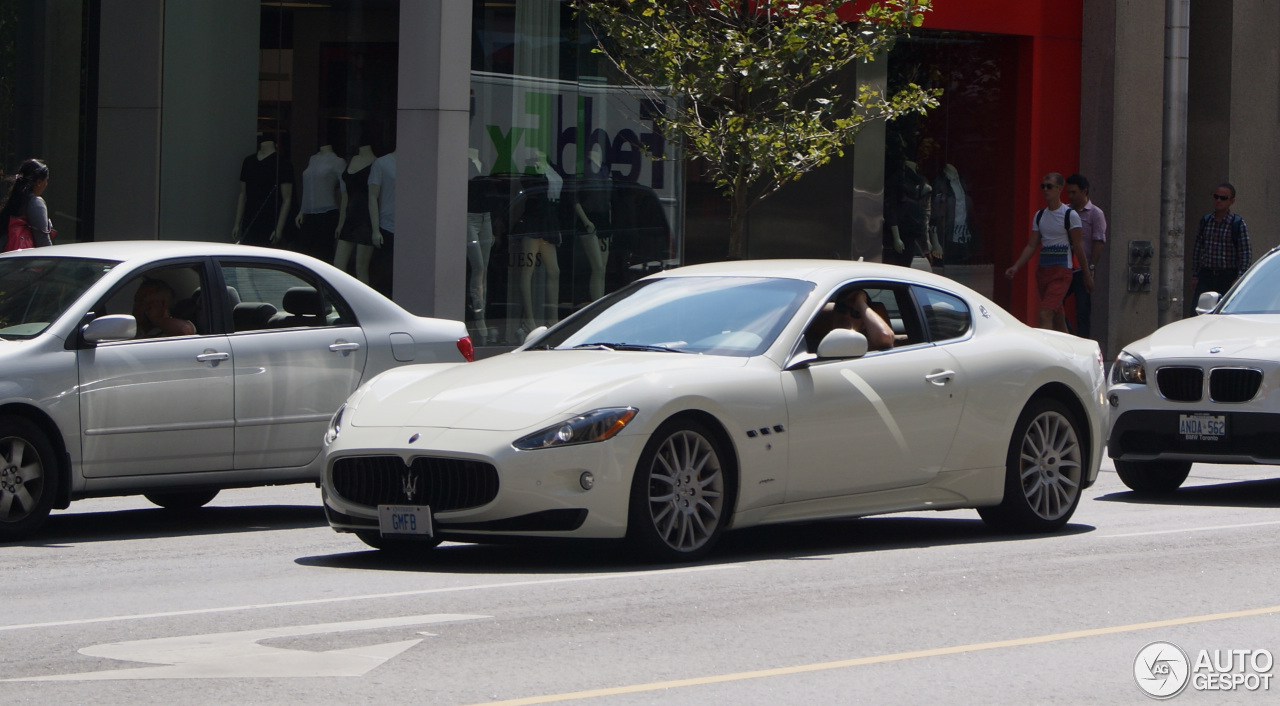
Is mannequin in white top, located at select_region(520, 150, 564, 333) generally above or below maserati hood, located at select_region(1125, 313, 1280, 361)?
above

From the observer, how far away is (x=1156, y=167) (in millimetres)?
25297

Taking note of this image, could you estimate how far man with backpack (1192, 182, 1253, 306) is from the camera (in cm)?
1977

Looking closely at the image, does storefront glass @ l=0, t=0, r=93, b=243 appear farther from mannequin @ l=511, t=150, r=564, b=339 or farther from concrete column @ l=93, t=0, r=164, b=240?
mannequin @ l=511, t=150, r=564, b=339

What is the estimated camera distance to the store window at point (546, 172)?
19.7 meters

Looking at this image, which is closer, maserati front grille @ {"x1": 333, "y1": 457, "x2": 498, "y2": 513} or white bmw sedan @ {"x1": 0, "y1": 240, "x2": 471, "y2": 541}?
maserati front grille @ {"x1": 333, "y1": 457, "x2": 498, "y2": 513}

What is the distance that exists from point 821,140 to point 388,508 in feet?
29.3

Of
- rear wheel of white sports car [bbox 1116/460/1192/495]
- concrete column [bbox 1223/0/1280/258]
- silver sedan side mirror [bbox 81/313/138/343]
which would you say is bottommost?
rear wheel of white sports car [bbox 1116/460/1192/495]

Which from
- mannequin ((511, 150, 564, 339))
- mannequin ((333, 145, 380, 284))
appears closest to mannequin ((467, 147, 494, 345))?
mannequin ((511, 150, 564, 339))

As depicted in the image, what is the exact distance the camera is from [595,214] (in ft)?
67.8

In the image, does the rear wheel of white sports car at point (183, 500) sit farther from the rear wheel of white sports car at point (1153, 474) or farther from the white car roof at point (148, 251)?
the rear wheel of white sports car at point (1153, 474)

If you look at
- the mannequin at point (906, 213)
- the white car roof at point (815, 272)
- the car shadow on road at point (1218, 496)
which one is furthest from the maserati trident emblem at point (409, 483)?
the mannequin at point (906, 213)

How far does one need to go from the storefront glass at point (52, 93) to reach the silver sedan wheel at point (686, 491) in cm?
1294

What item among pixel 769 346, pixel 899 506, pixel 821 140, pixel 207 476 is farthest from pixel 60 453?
pixel 821 140

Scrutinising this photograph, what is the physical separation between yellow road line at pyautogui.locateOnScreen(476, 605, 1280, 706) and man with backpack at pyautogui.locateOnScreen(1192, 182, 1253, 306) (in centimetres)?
1273
